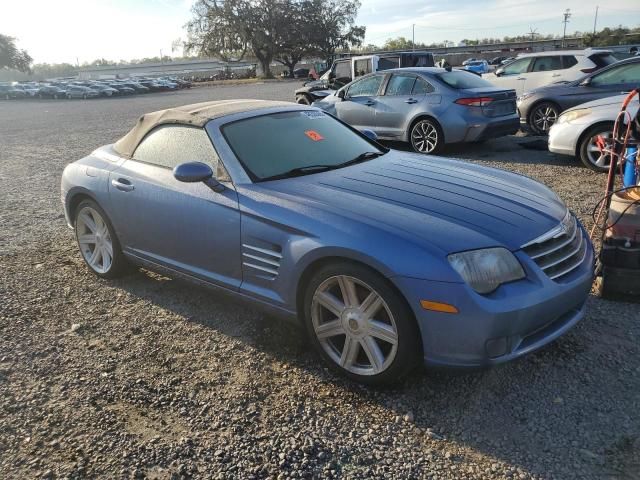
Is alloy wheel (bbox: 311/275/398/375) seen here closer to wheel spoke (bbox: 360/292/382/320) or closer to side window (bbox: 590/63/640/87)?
wheel spoke (bbox: 360/292/382/320)

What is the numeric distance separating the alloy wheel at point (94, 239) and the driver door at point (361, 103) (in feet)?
20.3

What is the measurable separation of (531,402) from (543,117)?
344 inches

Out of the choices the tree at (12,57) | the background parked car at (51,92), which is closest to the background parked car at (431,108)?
the background parked car at (51,92)

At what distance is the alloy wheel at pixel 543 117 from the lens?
397 inches

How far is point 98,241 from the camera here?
462cm

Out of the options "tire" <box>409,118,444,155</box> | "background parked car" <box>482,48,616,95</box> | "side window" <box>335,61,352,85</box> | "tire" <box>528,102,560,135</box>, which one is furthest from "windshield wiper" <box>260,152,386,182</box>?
"side window" <box>335,61,352,85</box>

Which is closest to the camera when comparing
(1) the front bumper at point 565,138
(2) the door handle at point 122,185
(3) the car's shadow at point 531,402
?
(3) the car's shadow at point 531,402

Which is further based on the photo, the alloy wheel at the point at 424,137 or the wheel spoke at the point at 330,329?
the alloy wheel at the point at 424,137

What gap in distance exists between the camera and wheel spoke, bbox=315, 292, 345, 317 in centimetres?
295

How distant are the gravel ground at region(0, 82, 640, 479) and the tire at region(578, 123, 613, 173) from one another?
14.1 ft

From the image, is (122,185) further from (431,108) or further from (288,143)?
(431,108)

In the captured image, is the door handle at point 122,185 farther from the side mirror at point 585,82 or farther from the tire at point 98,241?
the side mirror at point 585,82

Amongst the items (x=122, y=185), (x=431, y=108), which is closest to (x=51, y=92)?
(x=431, y=108)

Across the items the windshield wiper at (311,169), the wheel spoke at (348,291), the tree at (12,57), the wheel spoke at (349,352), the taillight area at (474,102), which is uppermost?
the tree at (12,57)
